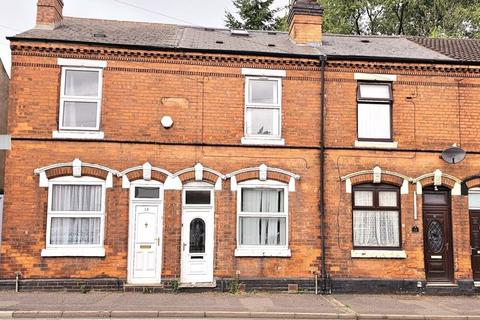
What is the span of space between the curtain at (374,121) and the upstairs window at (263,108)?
8.38 ft

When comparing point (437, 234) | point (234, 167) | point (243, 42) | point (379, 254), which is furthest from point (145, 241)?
point (437, 234)

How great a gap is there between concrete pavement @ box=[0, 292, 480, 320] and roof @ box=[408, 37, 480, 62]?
749cm

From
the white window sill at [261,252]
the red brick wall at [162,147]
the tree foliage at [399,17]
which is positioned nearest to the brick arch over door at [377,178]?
the red brick wall at [162,147]

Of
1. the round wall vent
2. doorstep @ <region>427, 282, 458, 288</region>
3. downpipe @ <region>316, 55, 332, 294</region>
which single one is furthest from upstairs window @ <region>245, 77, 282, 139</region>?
doorstep @ <region>427, 282, 458, 288</region>

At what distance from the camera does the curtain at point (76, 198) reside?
13.7 metres

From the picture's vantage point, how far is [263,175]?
1420 centimetres

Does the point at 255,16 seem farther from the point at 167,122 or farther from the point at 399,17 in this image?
the point at 167,122

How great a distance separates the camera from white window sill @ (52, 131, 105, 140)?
13.7 m

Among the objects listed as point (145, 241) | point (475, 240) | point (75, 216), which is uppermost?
point (75, 216)

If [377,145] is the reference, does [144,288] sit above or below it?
below

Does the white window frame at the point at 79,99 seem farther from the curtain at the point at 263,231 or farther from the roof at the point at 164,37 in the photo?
the curtain at the point at 263,231

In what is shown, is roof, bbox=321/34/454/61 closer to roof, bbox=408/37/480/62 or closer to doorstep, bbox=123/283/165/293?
roof, bbox=408/37/480/62

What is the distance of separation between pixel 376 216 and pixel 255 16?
899 inches

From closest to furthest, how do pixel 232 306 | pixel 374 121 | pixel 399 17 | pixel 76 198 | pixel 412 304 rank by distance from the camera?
pixel 232 306 < pixel 412 304 < pixel 76 198 < pixel 374 121 < pixel 399 17
